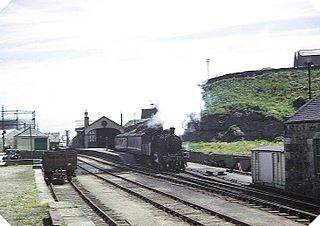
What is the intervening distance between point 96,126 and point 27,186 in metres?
45.5

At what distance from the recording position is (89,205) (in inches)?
626

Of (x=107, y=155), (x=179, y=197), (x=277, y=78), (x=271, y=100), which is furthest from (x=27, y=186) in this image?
(x=277, y=78)

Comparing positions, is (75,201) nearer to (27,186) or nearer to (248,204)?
(27,186)

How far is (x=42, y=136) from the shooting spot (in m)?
54.0

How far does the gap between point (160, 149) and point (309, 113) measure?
608 inches

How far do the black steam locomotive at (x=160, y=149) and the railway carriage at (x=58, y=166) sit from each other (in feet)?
21.1


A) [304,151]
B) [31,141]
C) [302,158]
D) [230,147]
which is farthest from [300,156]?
[31,141]

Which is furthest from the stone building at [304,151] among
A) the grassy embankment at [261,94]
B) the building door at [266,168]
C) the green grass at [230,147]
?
the grassy embankment at [261,94]

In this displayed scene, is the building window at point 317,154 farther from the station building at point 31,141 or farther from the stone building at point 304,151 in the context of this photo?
the station building at point 31,141

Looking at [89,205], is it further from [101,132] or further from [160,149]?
[101,132]

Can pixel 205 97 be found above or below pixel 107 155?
above

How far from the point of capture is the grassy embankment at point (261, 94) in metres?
45.2

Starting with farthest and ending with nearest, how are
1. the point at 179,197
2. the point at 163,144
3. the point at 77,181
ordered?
the point at 163,144 < the point at 77,181 < the point at 179,197

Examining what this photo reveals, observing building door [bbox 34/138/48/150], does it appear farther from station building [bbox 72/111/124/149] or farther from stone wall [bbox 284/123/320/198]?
stone wall [bbox 284/123/320/198]
